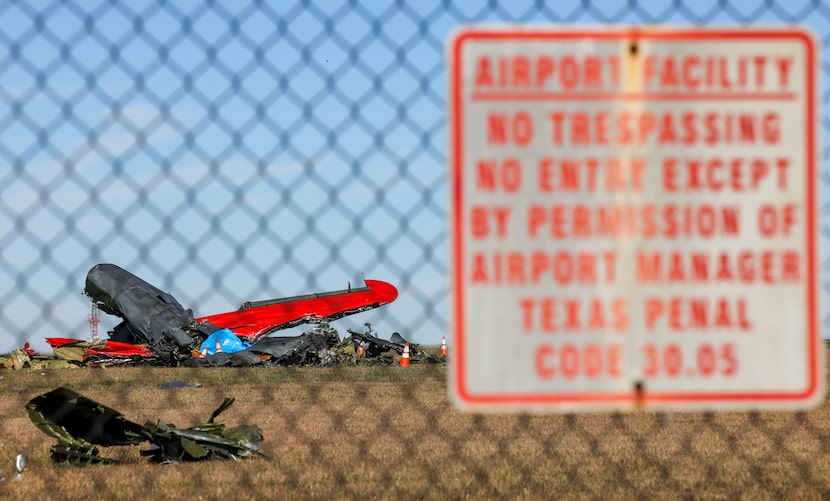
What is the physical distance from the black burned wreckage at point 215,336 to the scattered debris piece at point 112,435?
39.4 feet

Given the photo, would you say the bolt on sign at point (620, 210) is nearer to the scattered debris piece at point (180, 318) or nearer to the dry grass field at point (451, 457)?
the dry grass field at point (451, 457)

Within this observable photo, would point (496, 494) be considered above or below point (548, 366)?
below

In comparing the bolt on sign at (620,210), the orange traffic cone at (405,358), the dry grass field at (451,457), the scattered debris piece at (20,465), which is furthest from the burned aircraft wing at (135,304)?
the bolt on sign at (620,210)

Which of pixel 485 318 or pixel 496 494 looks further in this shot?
pixel 496 494

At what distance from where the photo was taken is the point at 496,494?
20.6 feet

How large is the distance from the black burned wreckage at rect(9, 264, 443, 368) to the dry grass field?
26.7 feet

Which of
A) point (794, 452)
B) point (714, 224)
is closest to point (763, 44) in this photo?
point (714, 224)

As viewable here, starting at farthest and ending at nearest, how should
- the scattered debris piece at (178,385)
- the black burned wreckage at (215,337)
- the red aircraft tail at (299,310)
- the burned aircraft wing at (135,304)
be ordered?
the red aircraft tail at (299,310) → the burned aircraft wing at (135,304) → the black burned wreckage at (215,337) → the scattered debris piece at (178,385)

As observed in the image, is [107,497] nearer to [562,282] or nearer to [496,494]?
[496,494]

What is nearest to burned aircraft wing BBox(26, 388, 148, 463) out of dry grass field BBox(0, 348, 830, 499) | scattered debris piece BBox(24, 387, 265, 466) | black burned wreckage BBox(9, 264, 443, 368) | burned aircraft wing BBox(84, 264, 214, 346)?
scattered debris piece BBox(24, 387, 265, 466)

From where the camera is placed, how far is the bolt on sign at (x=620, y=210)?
259cm

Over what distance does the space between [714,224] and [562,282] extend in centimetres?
42

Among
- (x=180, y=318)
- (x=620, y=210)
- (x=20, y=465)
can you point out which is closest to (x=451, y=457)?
(x=20, y=465)

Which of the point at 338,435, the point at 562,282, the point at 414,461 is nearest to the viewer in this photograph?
the point at 562,282
